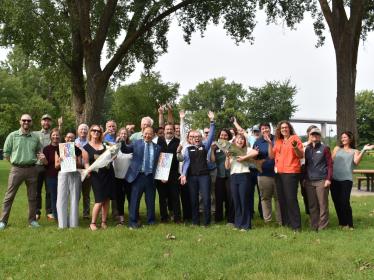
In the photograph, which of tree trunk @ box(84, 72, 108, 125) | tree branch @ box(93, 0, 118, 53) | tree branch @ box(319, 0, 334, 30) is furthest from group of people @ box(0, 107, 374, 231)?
tree branch @ box(319, 0, 334, 30)

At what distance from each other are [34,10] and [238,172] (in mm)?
11211

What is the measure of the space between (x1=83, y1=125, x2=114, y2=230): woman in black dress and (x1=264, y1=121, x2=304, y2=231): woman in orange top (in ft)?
10.1

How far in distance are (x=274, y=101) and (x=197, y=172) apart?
158 feet

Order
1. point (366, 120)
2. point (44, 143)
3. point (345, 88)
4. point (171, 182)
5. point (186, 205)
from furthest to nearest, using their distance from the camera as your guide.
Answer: point (366, 120) < point (345, 88) < point (44, 143) < point (186, 205) < point (171, 182)

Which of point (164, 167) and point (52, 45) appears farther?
point (52, 45)

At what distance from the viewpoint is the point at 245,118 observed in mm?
61844

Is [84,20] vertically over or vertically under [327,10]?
under

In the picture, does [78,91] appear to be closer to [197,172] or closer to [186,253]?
[197,172]

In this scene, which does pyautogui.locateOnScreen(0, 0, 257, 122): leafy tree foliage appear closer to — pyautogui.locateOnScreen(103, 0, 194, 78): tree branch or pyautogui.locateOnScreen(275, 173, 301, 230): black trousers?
pyautogui.locateOnScreen(103, 0, 194, 78): tree branch

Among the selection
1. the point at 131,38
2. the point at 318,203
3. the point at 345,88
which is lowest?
the point at 318,203

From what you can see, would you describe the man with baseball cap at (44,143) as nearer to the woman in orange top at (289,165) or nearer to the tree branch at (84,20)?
the woman in orange top at (289,165)

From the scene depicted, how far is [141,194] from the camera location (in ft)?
29.2

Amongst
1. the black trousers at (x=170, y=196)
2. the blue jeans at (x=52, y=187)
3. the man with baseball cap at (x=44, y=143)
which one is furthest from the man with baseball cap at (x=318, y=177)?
the man with baseball cap at (x=44, y=143)

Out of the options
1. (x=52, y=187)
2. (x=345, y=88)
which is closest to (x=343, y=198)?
(x=52, y=187)
